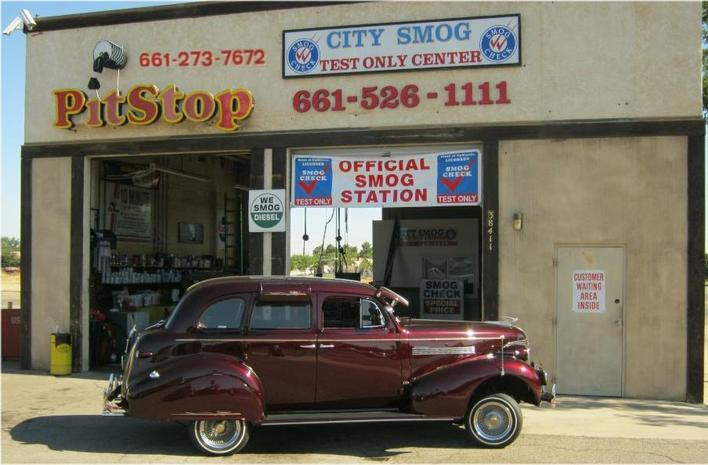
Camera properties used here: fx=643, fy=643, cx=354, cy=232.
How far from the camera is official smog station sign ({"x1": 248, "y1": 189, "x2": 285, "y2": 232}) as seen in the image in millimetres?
10719

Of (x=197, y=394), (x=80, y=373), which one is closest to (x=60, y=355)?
(x=80, y=373)

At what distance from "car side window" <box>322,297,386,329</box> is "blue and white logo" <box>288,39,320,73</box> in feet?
16.5

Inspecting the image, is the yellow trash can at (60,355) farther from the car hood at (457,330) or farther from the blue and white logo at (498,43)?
the blue and white logo at (498,43)

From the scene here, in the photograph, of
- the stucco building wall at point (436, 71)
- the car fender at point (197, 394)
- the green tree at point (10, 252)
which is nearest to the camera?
the car fender at point (197, 394)

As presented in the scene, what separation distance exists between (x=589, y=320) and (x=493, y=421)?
361 cm

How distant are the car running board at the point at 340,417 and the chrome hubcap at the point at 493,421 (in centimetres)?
31

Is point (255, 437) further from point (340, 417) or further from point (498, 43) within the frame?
point (498, 43)

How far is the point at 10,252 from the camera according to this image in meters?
90.8

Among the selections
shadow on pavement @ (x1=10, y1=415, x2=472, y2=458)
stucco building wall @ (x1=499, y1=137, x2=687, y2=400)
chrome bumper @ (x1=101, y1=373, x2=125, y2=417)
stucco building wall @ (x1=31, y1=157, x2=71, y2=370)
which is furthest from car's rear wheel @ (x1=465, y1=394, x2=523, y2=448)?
stucco building wall @ (x1=31, y1=157, x2=71, y2=370)

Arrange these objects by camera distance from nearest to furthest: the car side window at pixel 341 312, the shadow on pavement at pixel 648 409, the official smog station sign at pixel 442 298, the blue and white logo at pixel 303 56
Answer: the car side window at pixel 341 312
the shadow on pavement at pixel 648 409
the blue and white logo at pixel 303 56
the official smog station sign at pixel 442 298

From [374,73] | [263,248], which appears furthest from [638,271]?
[263,248]

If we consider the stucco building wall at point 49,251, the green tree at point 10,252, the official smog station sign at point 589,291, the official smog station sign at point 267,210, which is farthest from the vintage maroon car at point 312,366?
the green tree at point 10,252

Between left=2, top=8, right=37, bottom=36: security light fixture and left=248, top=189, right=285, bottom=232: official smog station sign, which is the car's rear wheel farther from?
left=2, top=8, right=37, bottom=36: security light fixture

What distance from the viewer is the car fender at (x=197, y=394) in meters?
6.40
